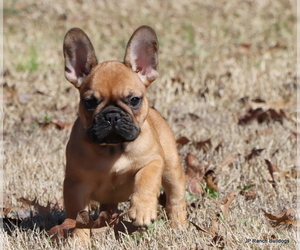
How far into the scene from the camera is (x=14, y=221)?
184 inches

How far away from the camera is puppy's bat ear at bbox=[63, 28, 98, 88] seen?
4.50 meters

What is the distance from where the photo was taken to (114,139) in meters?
4.08

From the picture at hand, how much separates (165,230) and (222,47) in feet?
21.7

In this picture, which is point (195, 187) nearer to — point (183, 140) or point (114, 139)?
point (183, 140)

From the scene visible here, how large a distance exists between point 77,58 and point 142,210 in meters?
1.29

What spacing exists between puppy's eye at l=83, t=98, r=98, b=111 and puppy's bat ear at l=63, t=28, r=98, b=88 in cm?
36

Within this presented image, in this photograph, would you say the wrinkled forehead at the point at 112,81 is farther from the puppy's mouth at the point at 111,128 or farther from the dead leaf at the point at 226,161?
the dead leaf at the point at 226,161

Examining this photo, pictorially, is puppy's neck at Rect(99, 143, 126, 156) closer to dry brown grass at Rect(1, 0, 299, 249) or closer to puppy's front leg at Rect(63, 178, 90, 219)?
puppy's front leg at Rect(63, 178, 90, 219)

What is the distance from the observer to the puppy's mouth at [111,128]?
402 cm

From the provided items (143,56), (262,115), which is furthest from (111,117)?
(262,115)

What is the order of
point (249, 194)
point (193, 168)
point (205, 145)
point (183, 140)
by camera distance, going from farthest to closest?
point (183, 140) → point (205, 145) → point (193, 168) → point (249, 194)

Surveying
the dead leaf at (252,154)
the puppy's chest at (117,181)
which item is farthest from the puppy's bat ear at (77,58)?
the dead leaf at (252,154)

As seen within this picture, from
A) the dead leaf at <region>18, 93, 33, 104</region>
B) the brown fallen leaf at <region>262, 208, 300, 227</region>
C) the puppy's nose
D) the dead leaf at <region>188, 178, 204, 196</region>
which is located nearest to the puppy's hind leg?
the dead leaf at <region>188, 178, 204, 196</region>

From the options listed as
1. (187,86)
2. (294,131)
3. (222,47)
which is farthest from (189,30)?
(294,131)
